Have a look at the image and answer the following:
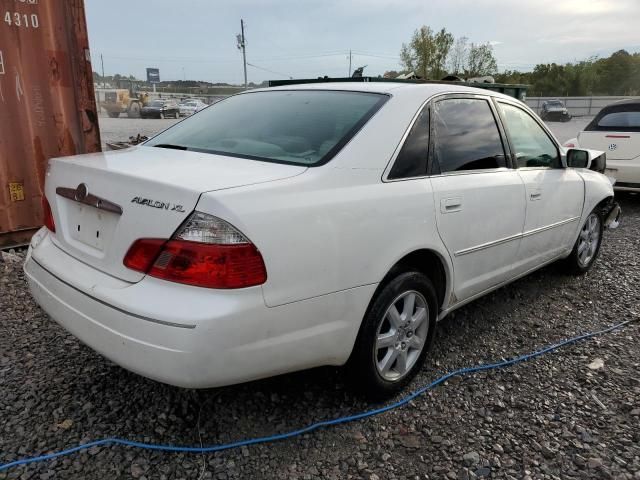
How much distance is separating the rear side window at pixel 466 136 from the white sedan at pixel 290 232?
12mm

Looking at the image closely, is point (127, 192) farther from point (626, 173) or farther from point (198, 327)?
point (626, 173)

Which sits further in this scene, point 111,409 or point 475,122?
point 475,122

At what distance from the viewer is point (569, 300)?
414 centimetres

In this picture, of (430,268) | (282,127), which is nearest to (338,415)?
(430,268)

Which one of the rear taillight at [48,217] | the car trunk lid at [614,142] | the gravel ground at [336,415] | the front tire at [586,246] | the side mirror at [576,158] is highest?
the side mirror at [576,158]

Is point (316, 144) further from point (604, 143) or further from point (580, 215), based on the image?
point (604, 143)

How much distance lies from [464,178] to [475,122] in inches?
19.1

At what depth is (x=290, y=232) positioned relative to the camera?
6.49ft

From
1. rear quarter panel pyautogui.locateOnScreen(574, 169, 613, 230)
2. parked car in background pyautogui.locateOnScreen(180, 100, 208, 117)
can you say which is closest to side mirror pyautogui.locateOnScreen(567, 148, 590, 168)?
rear quarter panel pyautogui.locateOnScreen(574, 169, 613, 230)

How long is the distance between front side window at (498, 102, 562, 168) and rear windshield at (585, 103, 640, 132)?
5.01 metres

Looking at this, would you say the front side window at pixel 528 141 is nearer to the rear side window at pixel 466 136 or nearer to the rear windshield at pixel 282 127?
the rear side window at pixel 466 136

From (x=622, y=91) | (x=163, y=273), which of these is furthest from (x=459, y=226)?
(x=622, y=91)

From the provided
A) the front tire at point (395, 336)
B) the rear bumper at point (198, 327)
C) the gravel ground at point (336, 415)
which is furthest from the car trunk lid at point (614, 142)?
the rear bumper at point (198, 327)

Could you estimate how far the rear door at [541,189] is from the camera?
3473 mm
